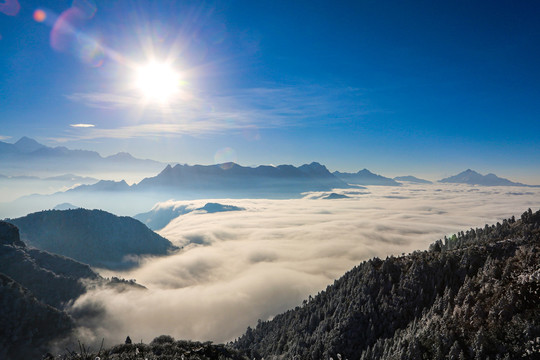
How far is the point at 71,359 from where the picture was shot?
367 ft

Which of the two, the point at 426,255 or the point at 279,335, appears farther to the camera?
the point at 279,335

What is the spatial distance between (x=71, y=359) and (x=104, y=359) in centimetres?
1269

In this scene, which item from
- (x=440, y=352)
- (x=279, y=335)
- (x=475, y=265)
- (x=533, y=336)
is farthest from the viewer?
→ (x=279, y=335)

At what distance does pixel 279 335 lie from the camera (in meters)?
187

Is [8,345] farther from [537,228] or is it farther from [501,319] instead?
[537,228]

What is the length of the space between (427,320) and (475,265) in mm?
45499

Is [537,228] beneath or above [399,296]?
above

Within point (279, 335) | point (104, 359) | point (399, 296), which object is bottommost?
point (279, 335)

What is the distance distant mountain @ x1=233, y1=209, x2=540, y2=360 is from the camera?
8625cm

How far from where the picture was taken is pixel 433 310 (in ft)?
390

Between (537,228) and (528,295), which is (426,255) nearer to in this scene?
(537,228)

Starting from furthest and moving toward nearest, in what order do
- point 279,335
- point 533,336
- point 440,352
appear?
point 279,335 → point 440,352 → point 533,336

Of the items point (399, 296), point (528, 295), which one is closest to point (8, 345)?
point (399, 296)

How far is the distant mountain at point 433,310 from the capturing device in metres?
86.2
